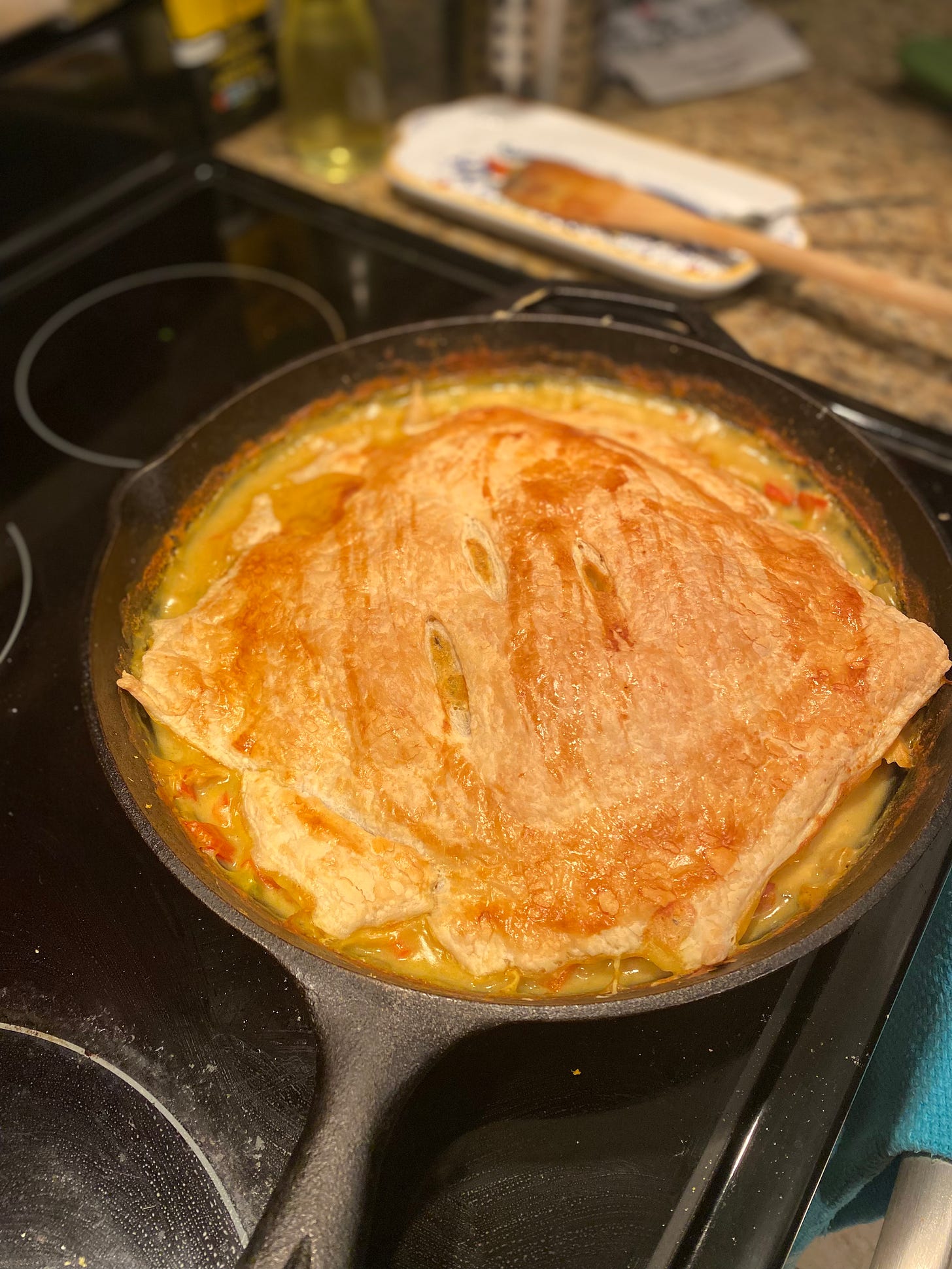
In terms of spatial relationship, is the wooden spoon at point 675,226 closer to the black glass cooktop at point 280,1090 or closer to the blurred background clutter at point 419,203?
the blurred background clutter at point 419,203

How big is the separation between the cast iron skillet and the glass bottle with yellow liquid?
1341 millimetres

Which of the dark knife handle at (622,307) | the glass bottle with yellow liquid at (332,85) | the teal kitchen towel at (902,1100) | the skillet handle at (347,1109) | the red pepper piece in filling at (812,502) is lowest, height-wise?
the teal kitchen towel at (902,1100)

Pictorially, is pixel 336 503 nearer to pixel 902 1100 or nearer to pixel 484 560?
pixel 484 560

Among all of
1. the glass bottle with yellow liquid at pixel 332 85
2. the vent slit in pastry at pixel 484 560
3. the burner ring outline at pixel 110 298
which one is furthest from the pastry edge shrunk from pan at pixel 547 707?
the glass bottle with yellow liquid at pixel 332 85

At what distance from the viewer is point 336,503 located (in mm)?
1523

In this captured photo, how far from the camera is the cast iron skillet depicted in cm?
87

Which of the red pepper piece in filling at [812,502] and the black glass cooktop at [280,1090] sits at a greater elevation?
the red pepper piece in filling at [812,502]

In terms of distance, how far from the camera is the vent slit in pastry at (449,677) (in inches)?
47.8

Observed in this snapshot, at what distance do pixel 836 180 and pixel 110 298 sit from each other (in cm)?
222

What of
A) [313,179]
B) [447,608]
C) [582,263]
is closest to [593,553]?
[447,608]

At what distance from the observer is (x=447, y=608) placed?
4.15ft

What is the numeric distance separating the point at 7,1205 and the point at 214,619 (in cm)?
78

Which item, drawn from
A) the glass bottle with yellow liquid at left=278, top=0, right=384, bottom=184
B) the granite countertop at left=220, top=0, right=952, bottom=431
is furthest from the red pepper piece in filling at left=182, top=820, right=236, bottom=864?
the glass bottle with yellow liquid at left=278, top=0, right=384, bottom=184

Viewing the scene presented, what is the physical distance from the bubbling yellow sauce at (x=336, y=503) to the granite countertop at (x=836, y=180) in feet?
2.13
